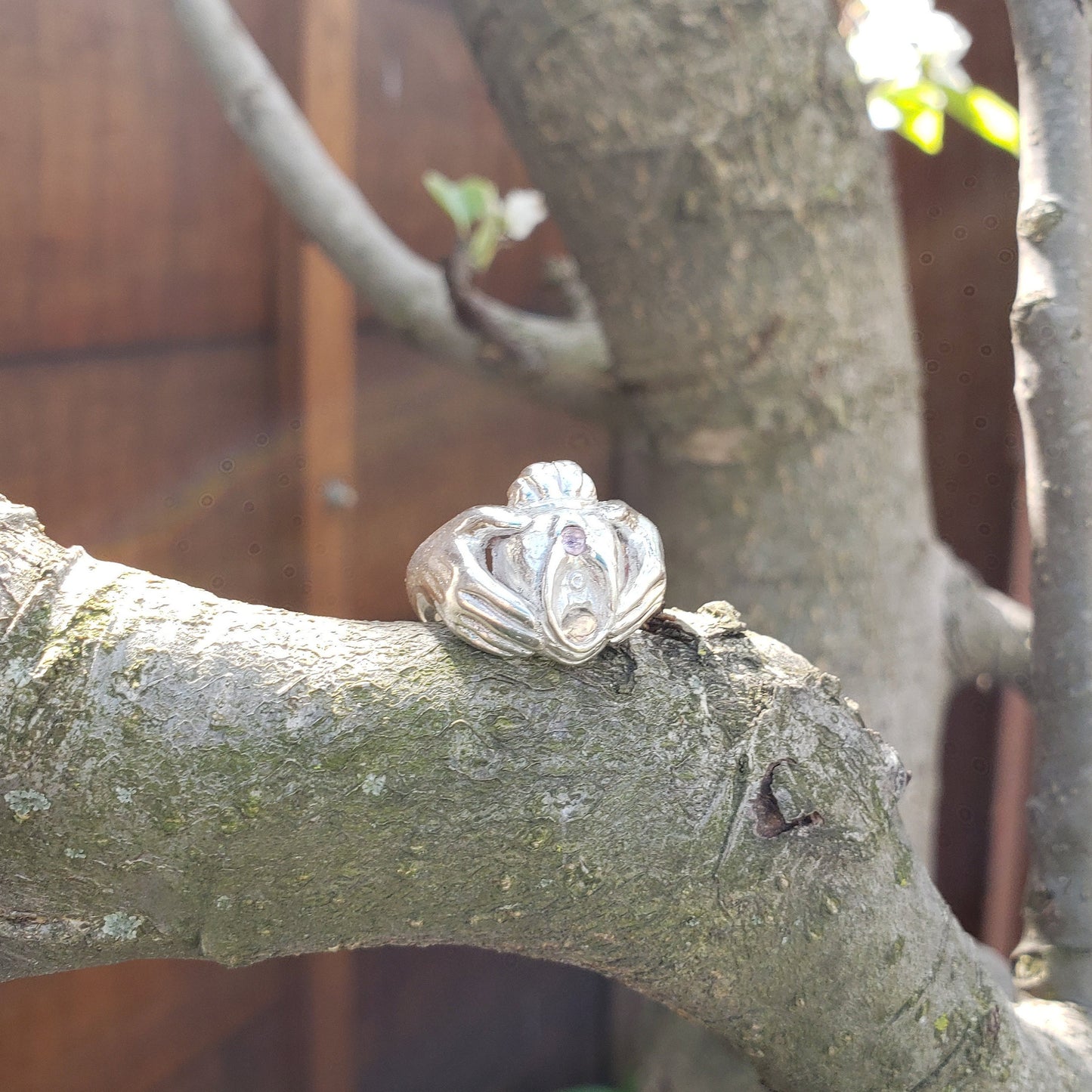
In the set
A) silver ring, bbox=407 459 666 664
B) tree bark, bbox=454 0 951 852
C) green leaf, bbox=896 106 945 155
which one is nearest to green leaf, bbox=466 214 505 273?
tree bark, bbox=454 0 951 852

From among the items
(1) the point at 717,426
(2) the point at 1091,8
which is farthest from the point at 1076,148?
(1) the point at 717,426

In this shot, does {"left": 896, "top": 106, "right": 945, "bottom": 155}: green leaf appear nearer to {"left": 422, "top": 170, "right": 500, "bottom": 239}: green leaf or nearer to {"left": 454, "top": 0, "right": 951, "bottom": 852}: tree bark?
{"left": 454, "top": 0, "right": 951, "bottom": 852}: tree bark

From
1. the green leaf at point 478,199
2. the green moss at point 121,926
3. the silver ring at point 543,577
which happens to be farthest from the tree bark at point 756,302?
the green moss at point 121,926

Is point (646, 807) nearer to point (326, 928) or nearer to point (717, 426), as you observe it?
point (326, 928)

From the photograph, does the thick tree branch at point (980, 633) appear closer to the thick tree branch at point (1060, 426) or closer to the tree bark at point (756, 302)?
the tree bark at point (756, 302)

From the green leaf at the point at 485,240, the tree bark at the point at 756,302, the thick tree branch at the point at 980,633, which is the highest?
the green leaf at the point at 485,240

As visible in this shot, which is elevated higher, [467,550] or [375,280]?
[375,280]
